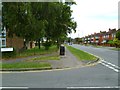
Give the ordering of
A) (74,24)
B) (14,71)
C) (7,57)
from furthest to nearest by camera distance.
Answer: (74,24) < (7,57) < (14,71)

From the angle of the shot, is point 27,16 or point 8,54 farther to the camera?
point 27,16

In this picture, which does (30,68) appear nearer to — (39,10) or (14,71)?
(14,71)

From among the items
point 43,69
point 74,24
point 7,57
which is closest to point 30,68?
point 43,69

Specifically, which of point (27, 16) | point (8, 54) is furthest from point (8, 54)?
point (27, 16)

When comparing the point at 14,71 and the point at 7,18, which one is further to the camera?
the point at 7,18

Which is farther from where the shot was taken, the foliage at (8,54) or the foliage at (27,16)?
the foliage at (27,16)

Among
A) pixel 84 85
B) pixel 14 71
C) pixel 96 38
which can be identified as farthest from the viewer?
pixel 96 38

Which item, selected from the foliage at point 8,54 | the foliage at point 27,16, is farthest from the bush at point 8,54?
the foliage at point 27,16

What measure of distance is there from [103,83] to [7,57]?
15.2m

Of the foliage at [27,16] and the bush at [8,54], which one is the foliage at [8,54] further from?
the foliage at [27,16]

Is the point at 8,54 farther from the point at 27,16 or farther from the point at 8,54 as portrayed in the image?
the point at 27,16

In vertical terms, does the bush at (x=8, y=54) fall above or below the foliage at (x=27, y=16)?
below

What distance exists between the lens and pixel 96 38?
17075 centimetres

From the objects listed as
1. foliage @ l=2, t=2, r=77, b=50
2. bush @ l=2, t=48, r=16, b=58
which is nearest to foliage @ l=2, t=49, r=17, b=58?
bush @ l=2, t=48, r=16, b=58
